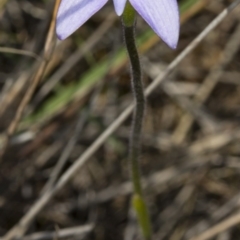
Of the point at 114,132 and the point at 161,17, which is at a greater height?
the point at 161,17

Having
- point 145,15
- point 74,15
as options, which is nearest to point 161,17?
point 145,15

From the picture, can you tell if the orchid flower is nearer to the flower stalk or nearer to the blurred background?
the flower stalk

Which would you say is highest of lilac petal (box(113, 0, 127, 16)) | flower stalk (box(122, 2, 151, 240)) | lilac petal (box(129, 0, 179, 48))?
lilac petal (box(113, 0, 127, 16))

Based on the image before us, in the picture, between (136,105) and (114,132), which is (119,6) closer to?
(136,105)

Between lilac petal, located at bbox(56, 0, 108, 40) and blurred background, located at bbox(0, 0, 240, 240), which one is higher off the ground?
lilac petal, located at bbox(56, 0, 108, 40)

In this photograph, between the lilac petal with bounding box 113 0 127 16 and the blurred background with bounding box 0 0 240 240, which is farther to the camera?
the blurred background with bounding box 0 0 240 240

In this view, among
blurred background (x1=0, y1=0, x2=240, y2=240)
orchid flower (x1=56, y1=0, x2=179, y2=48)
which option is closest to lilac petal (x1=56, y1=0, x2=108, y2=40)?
orchid flower (x1=56, y1=0, x2=179, y2=48)
